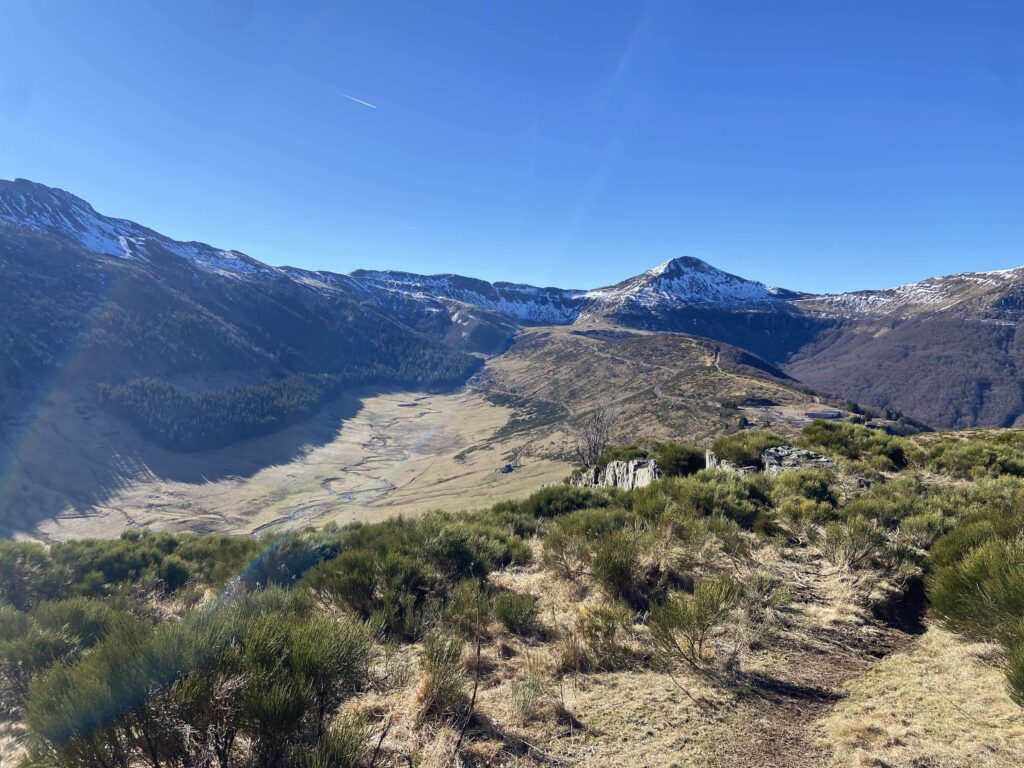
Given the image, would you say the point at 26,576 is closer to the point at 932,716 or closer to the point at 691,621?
the point at 691,621

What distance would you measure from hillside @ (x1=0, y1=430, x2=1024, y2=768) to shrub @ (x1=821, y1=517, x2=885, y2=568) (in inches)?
1.1

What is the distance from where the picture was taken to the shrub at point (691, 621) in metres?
5.01

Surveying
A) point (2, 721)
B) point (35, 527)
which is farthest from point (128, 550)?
point (35, 527)

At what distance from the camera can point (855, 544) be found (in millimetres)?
7348

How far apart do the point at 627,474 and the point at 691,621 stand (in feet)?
40.6

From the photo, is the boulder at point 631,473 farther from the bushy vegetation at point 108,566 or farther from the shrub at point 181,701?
the shrub at point 181,701

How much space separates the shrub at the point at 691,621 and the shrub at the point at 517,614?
176 cm

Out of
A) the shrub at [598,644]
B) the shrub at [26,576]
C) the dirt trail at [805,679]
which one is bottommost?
the shrub at [26,576]

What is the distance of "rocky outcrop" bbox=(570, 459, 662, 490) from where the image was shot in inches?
619

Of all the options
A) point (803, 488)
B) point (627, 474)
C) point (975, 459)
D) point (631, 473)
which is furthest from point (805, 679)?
point (975, 459)

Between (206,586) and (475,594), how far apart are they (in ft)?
27.0

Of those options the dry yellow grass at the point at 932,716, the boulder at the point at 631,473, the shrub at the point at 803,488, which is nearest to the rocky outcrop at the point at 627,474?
the boulder at the point at 631,473

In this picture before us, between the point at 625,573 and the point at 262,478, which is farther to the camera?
the point at 262,478

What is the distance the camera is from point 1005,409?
190250 mm
